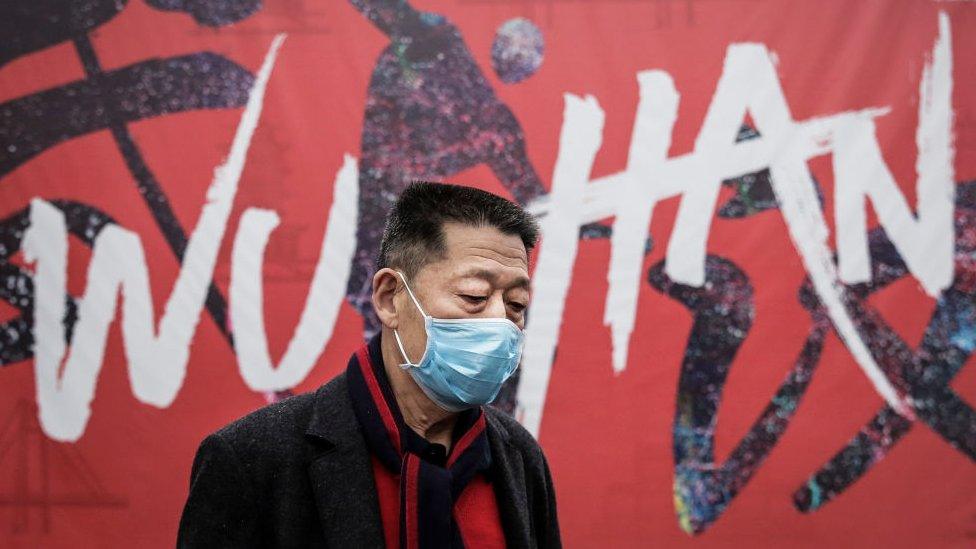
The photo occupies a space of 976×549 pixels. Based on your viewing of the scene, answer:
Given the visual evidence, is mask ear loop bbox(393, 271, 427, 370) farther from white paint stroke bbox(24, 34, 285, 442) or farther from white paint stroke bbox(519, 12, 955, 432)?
white paint stroke bbox(24, 34, 285, 442)

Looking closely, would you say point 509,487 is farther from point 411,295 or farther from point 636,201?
point 636,201

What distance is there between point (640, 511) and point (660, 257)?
0.68m

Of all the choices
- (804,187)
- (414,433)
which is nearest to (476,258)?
(414,433)

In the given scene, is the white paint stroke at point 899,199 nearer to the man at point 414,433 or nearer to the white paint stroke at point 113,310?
the man at point 414,433

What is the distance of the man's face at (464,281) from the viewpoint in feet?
3.70

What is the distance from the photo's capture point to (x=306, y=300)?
2305mm

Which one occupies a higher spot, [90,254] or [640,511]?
[90,254]

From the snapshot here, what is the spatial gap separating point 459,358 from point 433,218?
193 millimetres

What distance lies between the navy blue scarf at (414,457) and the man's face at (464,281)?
2.6 inches

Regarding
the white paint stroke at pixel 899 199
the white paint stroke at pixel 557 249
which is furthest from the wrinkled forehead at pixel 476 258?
the white paint stroke at pixel 899 199

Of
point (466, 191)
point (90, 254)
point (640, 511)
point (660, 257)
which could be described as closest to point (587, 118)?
point (660, 257)

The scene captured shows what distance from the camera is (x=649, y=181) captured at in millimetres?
2338

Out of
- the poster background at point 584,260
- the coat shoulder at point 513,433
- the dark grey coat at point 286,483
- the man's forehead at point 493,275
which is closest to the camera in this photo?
the dark grey coat at point 286,483

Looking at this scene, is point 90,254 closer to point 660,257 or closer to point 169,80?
point 169,80
